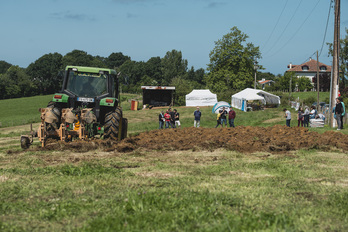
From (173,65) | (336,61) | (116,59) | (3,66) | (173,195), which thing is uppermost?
(116,59)

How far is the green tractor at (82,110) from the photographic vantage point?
12453 millimetres

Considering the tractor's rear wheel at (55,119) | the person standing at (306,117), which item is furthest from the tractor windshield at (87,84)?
the person standing at (306,117)

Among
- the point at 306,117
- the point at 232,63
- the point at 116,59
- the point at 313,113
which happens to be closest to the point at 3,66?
the point at 116,59

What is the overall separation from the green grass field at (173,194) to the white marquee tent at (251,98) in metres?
38.8

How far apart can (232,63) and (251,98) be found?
983 inches

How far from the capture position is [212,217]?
4.79 m

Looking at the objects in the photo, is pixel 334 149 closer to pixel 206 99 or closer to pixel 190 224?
pixel 190 224

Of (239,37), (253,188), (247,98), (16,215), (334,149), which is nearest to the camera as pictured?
(16,215)

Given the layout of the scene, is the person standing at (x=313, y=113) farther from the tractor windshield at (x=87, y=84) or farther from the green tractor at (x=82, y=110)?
the tractor windshield at (x=87, y=84)

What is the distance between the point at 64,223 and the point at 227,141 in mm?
9282

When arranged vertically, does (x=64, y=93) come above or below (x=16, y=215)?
above

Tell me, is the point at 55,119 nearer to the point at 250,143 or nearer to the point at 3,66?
the point at 250,143

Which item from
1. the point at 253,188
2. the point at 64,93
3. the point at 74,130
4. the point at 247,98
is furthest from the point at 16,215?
the point at 247,98

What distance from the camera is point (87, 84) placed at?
46.2 ft
